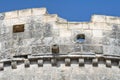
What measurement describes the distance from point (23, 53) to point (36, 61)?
47cm

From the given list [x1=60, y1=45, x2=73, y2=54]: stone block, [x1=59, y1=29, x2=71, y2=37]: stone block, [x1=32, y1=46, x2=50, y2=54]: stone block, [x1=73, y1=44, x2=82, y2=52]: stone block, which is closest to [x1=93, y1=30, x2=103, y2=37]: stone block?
[x1=73, y1=44, x2=82, y2=52]: stone block

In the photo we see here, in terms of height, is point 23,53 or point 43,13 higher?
point 43,13

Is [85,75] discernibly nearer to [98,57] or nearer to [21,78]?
[98,57]

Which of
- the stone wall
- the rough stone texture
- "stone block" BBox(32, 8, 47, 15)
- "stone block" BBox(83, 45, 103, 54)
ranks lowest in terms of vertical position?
the rough stone texture

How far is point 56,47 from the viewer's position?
17.9 m

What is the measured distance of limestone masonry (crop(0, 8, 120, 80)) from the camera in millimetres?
17797

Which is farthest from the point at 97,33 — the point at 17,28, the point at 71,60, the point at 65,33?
the point at 17,28

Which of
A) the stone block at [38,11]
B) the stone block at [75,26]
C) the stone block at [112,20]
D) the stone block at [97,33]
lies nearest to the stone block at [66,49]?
the stone block at [75,26]

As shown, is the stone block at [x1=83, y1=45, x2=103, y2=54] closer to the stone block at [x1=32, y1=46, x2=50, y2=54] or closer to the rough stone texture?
the rough stone texture

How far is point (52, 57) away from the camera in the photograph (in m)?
17.9

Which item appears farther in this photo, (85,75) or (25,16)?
(25,16)

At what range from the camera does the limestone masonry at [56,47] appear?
58.4ft

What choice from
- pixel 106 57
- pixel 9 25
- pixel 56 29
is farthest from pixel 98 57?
pixel 9 25

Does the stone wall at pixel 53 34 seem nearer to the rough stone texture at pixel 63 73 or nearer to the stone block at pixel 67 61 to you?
the stone block at pixel 67 61
